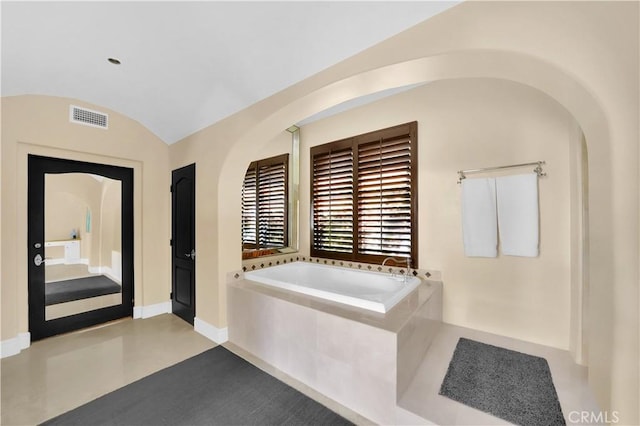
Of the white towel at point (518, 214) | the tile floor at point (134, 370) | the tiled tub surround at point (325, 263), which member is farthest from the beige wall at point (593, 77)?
the tiled tub surround at point (325, 263)

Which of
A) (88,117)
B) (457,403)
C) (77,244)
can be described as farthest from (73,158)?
(457,403)

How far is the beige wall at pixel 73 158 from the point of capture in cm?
243

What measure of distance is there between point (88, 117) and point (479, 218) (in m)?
4.28

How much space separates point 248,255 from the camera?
3.14 meters

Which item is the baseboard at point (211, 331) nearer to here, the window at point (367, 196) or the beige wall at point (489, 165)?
the window at point (367, 196)

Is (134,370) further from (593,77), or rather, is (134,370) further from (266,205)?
(593,77)

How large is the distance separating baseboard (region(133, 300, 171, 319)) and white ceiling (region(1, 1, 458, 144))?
2.57 metres

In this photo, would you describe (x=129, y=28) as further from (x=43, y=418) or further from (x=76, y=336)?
(x=76, y=336)

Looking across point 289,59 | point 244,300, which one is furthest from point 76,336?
point 289,59

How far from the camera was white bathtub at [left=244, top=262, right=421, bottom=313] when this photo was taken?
6.50ft

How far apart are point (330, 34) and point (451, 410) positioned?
2.46 metres

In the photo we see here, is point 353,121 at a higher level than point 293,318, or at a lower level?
higher

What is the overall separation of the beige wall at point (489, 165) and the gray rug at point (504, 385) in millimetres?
377

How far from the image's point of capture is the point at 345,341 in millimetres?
1732
